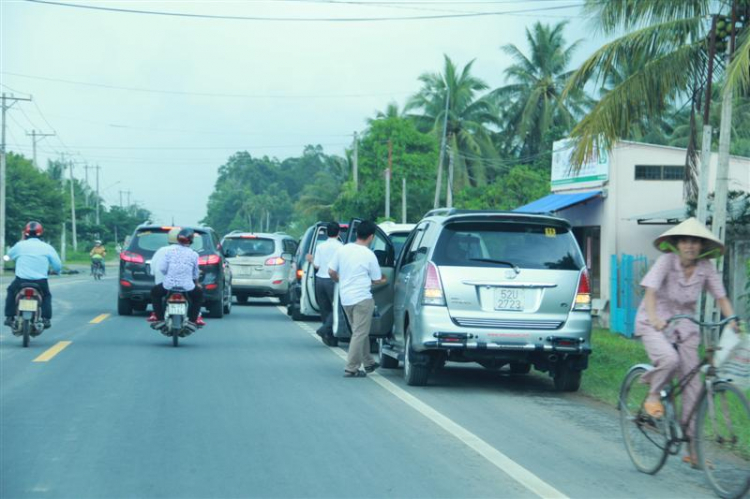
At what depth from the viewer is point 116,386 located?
1082 centimetres

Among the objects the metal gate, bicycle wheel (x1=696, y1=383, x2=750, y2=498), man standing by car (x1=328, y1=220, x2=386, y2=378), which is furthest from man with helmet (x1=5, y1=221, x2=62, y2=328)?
the metal gate

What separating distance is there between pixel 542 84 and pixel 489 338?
1789 inches

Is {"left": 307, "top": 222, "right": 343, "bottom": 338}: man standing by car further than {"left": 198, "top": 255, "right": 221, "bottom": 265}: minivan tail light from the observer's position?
No

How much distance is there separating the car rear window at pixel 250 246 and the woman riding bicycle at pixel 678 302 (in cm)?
1877

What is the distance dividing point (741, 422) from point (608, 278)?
18.3 meters

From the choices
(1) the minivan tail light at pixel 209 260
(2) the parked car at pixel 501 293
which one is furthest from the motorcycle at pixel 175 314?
(1) the minivan tail light at pixel 209 260

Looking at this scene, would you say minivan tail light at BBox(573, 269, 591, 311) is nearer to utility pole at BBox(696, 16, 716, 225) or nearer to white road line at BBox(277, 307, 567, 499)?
white road line at BBox(277, 307, 567, 499)

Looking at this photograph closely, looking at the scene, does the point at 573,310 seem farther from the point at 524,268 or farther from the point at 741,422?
the point at 741,422

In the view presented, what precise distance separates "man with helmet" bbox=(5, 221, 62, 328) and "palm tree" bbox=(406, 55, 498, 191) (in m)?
42.2

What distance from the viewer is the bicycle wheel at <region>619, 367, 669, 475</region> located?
7.00m

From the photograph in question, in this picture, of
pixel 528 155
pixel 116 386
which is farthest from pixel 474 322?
pixel 528 155

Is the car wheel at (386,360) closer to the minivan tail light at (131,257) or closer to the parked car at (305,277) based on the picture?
the parked car at (305,277)

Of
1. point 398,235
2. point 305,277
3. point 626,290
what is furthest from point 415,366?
point 626,290

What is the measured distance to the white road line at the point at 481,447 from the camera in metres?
6.53
